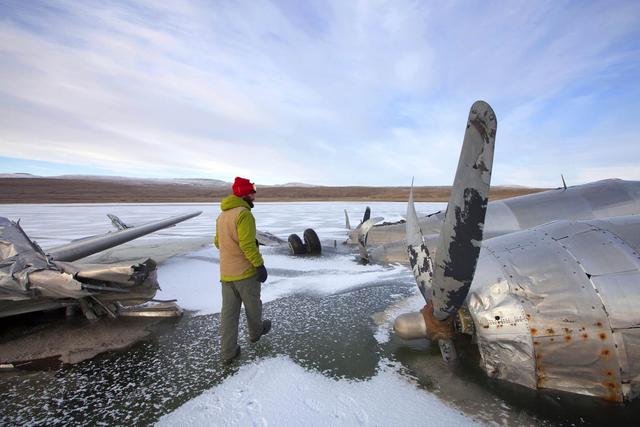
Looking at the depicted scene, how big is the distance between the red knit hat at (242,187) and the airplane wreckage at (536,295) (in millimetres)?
2456

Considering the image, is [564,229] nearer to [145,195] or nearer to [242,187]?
[242,187]

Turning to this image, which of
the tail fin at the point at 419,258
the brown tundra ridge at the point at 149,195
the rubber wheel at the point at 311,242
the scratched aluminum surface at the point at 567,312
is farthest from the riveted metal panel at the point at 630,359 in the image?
the brown tundra ridge at the point at 149,195

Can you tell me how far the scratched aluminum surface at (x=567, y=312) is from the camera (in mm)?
2902

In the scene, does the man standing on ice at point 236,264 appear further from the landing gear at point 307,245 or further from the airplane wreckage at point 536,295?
the landing gear at point 307,245

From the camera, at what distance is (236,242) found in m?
4.19

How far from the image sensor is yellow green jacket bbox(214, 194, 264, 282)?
4.05 meters

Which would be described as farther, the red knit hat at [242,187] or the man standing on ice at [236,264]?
the red knit hat at [242,187]

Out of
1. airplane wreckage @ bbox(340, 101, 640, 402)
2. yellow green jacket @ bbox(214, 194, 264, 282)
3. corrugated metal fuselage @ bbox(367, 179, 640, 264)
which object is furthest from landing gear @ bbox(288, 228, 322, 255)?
airplane wreckage @ bbox(340, 101, 640, 402)

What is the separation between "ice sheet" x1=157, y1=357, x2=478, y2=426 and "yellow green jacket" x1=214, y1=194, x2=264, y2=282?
3.96 feet

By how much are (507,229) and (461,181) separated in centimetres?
565

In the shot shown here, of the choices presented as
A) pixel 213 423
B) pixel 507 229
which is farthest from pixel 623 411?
pixel 507 229

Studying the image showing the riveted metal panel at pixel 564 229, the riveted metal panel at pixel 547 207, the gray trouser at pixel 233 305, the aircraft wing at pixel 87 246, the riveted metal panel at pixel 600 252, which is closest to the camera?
the riveted metal panel at pixel 600 252

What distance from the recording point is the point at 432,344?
4.63 meters

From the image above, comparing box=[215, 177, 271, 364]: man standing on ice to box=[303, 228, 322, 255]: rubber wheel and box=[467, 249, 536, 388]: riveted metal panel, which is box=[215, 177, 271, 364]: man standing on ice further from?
box=[303, 228, 322, 255]: rubber wheel
